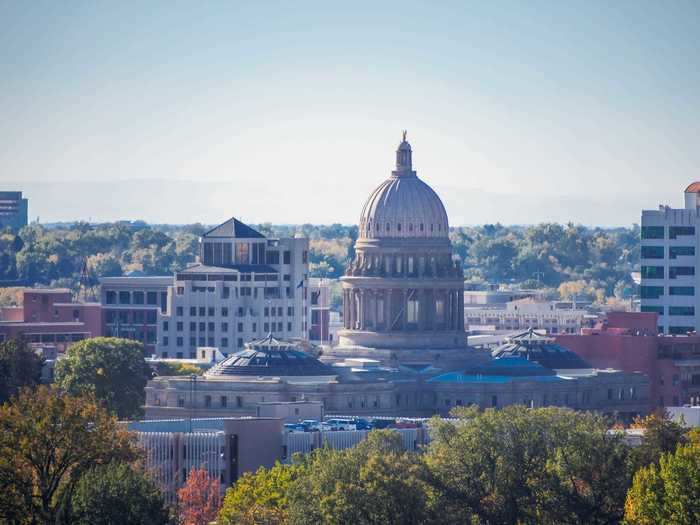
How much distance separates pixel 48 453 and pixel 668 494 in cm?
2887

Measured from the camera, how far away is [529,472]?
185375 millimetres

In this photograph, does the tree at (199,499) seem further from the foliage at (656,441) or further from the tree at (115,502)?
the foliage at (656,441)

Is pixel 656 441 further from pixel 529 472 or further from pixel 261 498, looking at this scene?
pixel 261 498

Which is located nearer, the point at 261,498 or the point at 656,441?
the point at 261,498

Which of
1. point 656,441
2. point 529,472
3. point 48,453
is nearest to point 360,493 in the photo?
point 529,472

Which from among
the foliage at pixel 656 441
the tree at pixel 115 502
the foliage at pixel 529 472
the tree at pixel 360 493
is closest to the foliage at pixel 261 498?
the tree at pixel 360 493

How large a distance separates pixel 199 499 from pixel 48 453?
15831 millimetres

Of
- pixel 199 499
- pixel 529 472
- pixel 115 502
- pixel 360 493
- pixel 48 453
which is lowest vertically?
pixel 199 499

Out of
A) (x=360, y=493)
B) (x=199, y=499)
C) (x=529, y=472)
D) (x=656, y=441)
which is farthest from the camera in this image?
(x=656, y=441)

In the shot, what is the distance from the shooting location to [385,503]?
17425 centimetres

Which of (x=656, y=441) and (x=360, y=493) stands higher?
(x=656, y=441)

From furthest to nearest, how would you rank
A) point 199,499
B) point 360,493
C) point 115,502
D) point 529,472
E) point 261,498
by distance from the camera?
point 199,499, point 529,472, point 261,498, point 360,493, point 115,502

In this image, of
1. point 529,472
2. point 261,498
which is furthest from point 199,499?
point 529,472

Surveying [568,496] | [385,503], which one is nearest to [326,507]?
[385,503]
